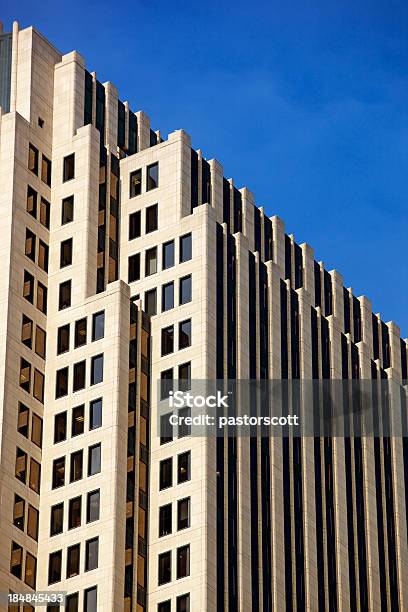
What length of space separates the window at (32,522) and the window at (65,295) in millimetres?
16272

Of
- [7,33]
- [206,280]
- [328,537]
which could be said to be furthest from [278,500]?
[7,33]

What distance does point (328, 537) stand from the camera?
13950 centimetres

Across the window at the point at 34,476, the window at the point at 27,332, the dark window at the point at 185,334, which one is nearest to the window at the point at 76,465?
the window at the point at 34,476

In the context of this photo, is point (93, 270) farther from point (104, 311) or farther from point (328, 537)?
point (328, 537)

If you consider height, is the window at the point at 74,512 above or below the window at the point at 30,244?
below

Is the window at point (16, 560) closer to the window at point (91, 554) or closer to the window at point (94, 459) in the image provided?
the window at point (91, 554)

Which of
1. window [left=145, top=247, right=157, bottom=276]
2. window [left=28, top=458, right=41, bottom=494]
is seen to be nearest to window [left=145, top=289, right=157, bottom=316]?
window [left=145, top=247, right=157, bottom=276]

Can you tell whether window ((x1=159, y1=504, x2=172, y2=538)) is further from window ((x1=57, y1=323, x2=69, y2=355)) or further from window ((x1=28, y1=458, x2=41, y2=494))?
window ((x1=57, y1=323, x2=69, y2=355))

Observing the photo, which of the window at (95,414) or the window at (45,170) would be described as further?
the window at (45,170)

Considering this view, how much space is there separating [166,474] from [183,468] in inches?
54.6

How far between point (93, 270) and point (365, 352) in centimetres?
3139

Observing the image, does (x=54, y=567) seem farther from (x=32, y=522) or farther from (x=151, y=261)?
(x=151, y=261)

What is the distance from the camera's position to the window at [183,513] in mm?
124625

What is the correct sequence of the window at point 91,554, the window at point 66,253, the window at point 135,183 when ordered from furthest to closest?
the window at point 135,183
the window at point 66,253
the window at point 91,554
